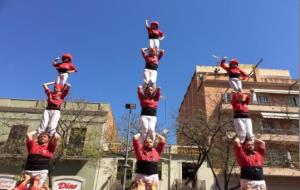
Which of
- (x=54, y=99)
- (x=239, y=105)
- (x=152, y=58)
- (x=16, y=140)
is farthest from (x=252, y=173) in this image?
(x=16, y=140)

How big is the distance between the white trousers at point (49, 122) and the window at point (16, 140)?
15185 mm

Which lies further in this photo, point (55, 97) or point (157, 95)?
point (55, 97)

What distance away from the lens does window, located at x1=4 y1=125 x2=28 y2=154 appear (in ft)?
76.0

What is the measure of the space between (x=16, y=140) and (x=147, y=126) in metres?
19.0

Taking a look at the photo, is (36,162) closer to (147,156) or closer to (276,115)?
(147,156)

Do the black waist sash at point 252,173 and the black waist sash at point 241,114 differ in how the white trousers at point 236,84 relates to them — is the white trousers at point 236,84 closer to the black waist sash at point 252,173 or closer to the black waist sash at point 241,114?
the black waist sash at point 241,114

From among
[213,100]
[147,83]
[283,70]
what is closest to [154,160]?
[147,83]

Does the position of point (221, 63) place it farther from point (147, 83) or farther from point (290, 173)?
point (290, 173)

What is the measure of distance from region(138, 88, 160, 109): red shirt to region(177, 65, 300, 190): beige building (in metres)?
13.9

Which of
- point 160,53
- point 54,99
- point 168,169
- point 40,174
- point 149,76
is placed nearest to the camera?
point 40,174

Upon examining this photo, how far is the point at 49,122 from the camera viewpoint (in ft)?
30.2

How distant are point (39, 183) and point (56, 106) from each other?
7.63 ft

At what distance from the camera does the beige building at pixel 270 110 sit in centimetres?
2489

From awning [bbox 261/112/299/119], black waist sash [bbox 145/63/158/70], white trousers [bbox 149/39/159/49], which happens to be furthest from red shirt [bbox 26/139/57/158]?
awning [bbox 261/112/299/119]
